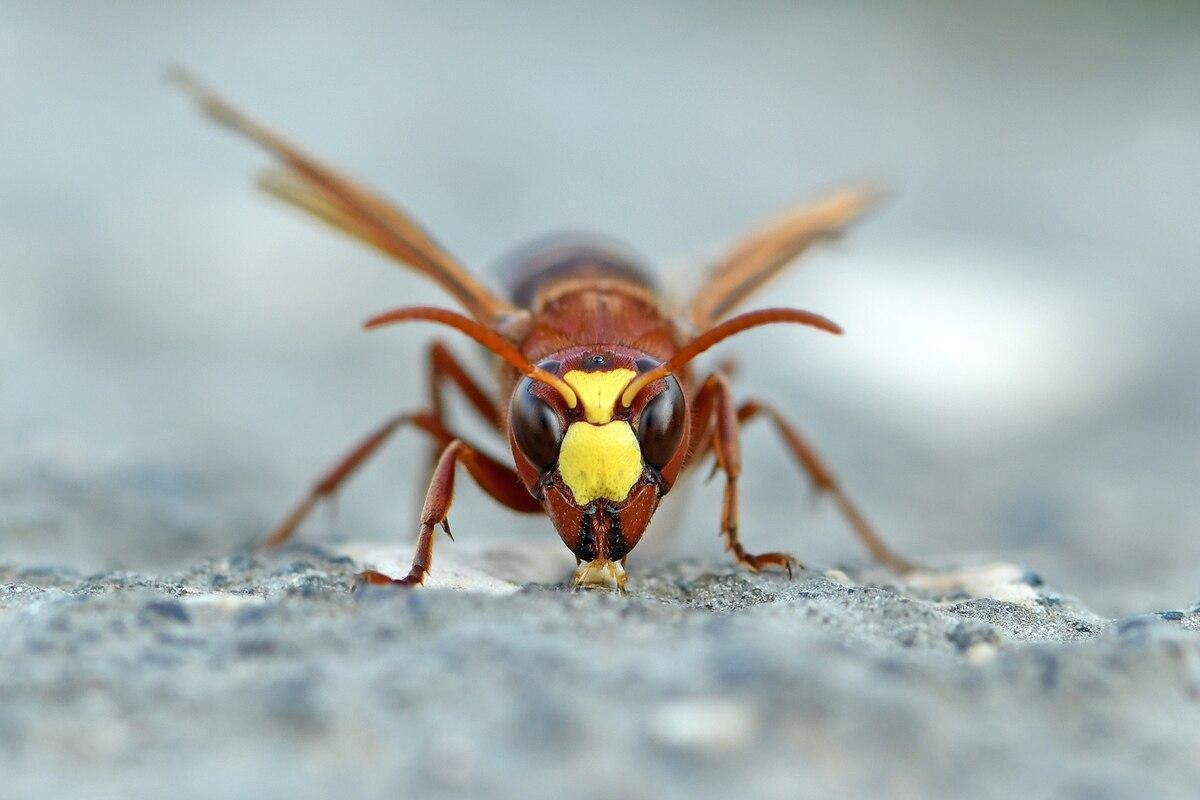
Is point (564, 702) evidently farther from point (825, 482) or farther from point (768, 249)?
point (768, 249)

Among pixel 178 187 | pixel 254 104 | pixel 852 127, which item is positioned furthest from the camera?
pixel 852 127

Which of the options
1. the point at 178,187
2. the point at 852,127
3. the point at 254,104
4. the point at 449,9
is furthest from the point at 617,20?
the point at 178,187

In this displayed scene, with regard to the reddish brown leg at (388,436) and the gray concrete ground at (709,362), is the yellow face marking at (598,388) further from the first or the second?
the reddish brown leg at (388,436)

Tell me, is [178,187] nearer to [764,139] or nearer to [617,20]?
[764,139]

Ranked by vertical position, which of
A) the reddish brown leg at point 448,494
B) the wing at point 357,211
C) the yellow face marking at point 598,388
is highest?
the wing at point 357,211

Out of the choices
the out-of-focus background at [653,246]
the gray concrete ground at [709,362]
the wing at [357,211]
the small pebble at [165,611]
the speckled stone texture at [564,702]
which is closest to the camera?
the speckled stone texture at [564,702]

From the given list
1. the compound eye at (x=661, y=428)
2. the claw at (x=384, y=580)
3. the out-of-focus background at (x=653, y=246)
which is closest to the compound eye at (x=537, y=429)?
the compound eye at (x=661, y=428)

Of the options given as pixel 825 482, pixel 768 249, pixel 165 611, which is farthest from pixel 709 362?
pixel 165 611

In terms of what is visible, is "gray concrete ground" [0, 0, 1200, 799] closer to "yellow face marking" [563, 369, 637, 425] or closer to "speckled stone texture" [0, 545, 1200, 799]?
"speckled stone texture" [0, 545, 1200, 799]
